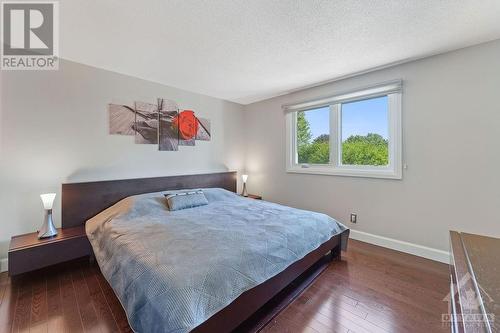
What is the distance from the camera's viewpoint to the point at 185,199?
281 cm

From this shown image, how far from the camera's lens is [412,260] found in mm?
2436

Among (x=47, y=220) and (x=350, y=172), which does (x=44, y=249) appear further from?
(x=350, y=172)

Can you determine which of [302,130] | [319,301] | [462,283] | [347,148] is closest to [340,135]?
[347,148]

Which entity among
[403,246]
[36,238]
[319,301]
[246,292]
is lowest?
[319,301]

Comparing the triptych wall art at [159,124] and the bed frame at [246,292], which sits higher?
the triptych wall art at [159,124]

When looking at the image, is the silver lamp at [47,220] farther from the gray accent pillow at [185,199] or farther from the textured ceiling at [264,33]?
the textured ceiling at [264,33]

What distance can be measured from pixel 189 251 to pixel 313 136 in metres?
2.79

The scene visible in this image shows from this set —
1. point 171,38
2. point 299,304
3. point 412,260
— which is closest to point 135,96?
point 171,38

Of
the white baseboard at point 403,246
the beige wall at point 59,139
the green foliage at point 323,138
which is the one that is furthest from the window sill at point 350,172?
the beige wall at point 59,139

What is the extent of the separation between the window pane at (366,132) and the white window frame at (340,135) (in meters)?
0.07

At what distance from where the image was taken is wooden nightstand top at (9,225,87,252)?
196 cm
